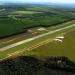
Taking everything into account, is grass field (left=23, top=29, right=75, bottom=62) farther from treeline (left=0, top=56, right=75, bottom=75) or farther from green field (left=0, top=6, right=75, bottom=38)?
green field (left=0, top=6, right=75, bottom=38)

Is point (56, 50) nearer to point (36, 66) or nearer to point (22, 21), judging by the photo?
point (36, 66)

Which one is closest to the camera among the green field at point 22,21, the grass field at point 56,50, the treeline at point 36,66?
the treeline at point 36,66

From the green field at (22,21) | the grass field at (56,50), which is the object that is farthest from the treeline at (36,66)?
the green field at (22,21)

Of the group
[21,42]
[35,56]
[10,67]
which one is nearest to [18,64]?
[10,67]

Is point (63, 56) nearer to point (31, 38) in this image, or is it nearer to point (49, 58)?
point (49, 58)

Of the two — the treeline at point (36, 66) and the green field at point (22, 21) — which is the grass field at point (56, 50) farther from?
the green field at point (22, 21)

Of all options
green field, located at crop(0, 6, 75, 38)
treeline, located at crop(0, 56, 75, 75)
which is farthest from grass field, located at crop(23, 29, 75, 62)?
green field, located at crop(0, 6, 75, 38)

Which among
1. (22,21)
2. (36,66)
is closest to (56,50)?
(36,66)

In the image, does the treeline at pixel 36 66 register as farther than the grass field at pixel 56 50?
No
